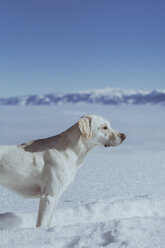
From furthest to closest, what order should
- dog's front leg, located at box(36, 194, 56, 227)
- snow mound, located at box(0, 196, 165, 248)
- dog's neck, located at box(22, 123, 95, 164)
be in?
dog's neck, located at box(22, 123, 95, 164)
dog's front leg, located at box(36, 194, 56, 227)
snow mound, located at box(0, 196, 165, 248)

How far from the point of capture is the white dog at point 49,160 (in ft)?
12.9

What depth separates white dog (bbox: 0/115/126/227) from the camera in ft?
Result: 12.9

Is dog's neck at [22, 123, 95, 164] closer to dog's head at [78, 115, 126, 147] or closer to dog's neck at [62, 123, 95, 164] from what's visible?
dog's neck at [62, 123, 95, 164]

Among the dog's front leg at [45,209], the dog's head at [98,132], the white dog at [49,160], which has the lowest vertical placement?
the dog's front leg at [45,209]

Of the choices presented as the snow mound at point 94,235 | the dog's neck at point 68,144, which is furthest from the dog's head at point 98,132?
the snow mound at point 94,235

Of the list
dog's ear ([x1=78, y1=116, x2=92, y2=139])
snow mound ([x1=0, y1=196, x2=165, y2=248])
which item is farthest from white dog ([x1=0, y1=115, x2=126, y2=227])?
snow mound ([x1=0, y1=196, x2=165, y2=248])

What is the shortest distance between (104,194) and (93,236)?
147 inches

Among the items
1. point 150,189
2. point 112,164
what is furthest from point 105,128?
point 112,164

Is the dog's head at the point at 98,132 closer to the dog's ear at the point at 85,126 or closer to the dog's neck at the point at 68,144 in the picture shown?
the dog's ear at the point at 85,126

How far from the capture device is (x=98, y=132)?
3.99 metres

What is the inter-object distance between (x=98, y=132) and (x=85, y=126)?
0.17m

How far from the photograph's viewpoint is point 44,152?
A: 4.03 m

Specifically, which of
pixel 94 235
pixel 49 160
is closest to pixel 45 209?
pixel 49 160

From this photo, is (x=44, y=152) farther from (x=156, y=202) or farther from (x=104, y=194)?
(x=104, y=194)
